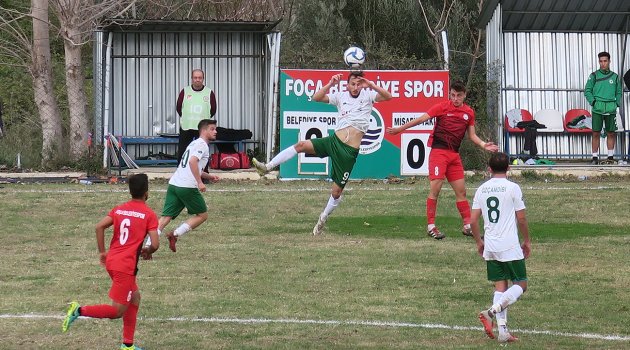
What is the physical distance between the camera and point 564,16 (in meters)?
26.8

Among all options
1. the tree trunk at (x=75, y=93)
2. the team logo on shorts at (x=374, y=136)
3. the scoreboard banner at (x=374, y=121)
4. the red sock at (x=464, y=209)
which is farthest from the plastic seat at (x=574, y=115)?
the red sock at (x=464, y=209)

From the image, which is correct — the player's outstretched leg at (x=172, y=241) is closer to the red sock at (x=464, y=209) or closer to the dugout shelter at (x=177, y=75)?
the red sock at (x=464, y=209)

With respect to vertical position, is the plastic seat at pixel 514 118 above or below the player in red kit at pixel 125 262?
above

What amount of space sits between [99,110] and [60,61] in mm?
12926

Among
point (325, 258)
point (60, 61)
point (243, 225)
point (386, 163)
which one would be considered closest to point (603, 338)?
point (325, 258)

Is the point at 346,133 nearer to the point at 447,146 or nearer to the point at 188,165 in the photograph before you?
the point at 447,146

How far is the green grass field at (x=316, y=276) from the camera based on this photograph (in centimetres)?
1052

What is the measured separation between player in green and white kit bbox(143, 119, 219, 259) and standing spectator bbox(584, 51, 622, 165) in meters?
12.1

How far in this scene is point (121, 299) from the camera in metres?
9.49

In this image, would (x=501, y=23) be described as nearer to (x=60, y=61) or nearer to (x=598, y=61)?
(x=598, y=61)

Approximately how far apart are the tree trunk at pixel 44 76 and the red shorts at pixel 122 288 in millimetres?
16765

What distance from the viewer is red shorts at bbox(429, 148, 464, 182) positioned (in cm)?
1603

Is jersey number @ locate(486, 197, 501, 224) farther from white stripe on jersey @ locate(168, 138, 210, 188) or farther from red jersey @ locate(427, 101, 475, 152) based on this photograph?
red jersey @ locate(427, 101, 475, 152)

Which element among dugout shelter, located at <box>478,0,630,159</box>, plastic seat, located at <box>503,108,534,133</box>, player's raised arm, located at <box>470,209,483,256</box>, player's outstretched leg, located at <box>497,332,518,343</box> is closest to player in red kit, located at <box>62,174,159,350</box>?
player's raised arm, located at <box>470,209,483,256</box>
